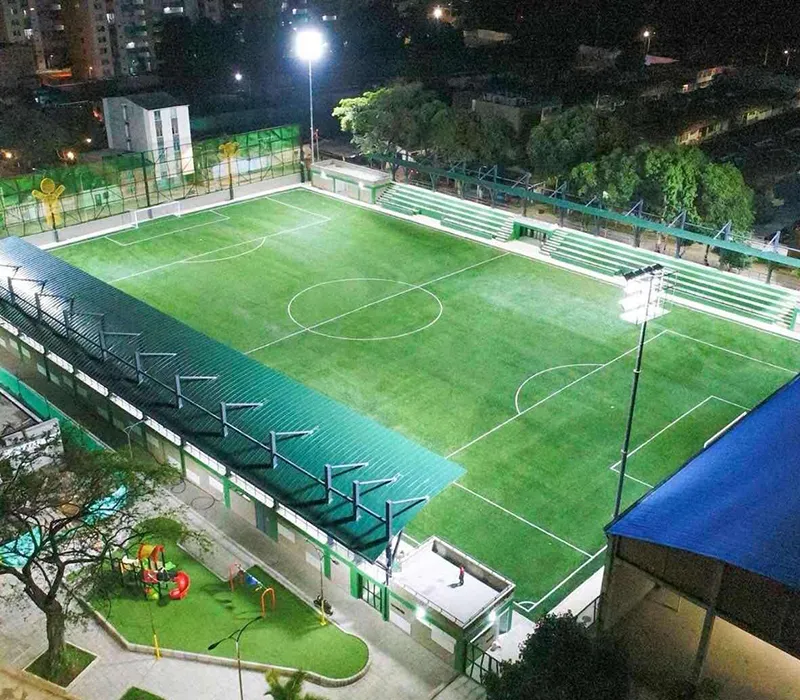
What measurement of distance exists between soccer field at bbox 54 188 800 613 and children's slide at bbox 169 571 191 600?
23.3 feet

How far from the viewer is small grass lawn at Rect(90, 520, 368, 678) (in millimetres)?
21203

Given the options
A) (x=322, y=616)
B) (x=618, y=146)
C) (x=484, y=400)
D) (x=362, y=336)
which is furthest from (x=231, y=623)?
(x=618, y=146)

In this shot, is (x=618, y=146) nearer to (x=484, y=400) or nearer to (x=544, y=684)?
(x=484, y=400)

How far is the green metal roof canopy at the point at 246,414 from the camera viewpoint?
2244 centimetres

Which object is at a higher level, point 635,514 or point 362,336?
point 635,514

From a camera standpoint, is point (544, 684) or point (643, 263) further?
point (643, 263)

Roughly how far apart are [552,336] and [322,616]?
1930 cm

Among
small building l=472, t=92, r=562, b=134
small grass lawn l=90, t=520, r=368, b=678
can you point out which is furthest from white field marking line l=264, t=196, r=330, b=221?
small grass lawn l=90, t=520, r=368, b=678

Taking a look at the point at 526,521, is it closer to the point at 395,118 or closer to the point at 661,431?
the point at 661,431

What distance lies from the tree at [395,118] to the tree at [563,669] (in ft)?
137

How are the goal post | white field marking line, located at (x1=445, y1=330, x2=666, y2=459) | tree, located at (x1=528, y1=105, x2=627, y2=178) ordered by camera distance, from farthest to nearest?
the goal post < tree, located at (x1=528, y1=105, x2=627, y2=178) < white field marking line, located at (x1=445, y1=330, x2=666, y2=459)

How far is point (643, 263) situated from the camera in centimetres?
4331

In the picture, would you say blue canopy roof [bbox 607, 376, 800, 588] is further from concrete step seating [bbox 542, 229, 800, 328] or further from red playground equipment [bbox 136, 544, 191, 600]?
A: concrete step seating [bbox 542, 229, 800, 328]

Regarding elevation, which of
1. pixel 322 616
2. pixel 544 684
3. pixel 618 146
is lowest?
pixel 322 616
